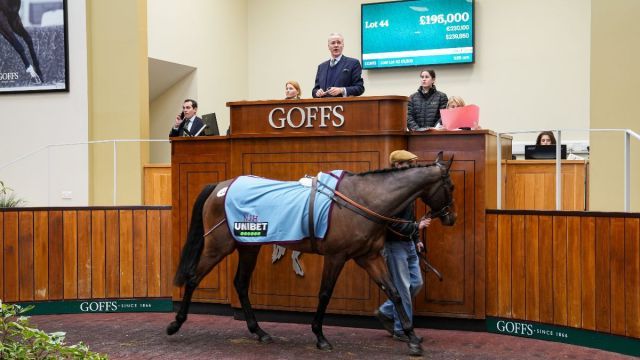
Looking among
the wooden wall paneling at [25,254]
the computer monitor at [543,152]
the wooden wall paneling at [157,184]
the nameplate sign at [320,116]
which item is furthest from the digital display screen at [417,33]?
the wooden wall paneling at [25,254]

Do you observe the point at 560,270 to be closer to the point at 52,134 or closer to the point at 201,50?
the point at 52,134

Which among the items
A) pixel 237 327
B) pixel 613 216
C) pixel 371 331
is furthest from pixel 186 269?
pixel 613 216

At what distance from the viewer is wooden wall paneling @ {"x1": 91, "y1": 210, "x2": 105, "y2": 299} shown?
8.59 m

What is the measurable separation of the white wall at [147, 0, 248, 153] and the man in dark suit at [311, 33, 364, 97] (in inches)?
184

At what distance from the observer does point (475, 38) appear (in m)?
13.2

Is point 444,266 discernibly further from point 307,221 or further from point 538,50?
point 538,50

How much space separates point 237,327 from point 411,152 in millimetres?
2356

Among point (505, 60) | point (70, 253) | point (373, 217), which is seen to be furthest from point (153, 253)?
point (505, 60)

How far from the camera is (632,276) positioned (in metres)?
6.16

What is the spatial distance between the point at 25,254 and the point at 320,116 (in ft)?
12.0

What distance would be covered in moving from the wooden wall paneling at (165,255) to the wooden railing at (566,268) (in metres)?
3.42

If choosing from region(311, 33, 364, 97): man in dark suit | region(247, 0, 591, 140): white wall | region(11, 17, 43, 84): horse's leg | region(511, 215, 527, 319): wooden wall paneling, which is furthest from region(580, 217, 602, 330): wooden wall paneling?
region(11, 17, 43, 84): horse's leg

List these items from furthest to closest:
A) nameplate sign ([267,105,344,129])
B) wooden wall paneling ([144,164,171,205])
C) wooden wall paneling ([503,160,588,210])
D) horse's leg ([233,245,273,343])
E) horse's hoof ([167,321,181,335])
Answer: wooden wall paneling ([144,164,171,205]), wooden wall paneling ([503,160,588,210]), nameplate sign ([267,105,344,129]), horse's leg ([233,245,273,343]), horse's hoof ([167,321,181,335])

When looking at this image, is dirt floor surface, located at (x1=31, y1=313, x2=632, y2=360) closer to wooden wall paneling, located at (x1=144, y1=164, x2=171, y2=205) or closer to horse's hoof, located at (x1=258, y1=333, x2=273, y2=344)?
horse's hoof, located at (x1=258, y1=333, x2=273, y2=344)
